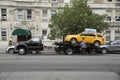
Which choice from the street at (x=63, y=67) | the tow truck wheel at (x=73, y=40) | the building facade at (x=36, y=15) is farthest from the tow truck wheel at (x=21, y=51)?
the building facade at (x=36, y=15)

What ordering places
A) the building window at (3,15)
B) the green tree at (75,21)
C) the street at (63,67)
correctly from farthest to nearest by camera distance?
the building window at (3,15) → the green tree at (75,21) → the street at (63,67)

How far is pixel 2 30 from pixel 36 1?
6.41m

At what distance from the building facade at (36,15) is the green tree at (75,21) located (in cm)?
809

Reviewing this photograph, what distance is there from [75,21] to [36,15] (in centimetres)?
1097

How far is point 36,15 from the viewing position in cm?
4975

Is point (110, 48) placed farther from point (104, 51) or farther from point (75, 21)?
point (75, 21)

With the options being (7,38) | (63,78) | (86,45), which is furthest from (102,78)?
(7,38)

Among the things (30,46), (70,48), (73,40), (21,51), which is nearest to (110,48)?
(73,40)

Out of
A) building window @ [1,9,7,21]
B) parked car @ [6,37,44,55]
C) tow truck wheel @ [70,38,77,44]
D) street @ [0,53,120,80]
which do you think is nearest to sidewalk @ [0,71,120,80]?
street @ [0,53,120,80]

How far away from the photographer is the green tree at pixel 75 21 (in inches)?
1587

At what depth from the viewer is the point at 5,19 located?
159 ft

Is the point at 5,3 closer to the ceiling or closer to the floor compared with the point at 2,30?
closer to the ceiling

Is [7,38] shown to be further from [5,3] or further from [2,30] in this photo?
[5,3]

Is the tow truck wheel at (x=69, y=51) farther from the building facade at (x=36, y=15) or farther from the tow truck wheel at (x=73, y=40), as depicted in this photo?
the building facade at (x=36, y=15)
